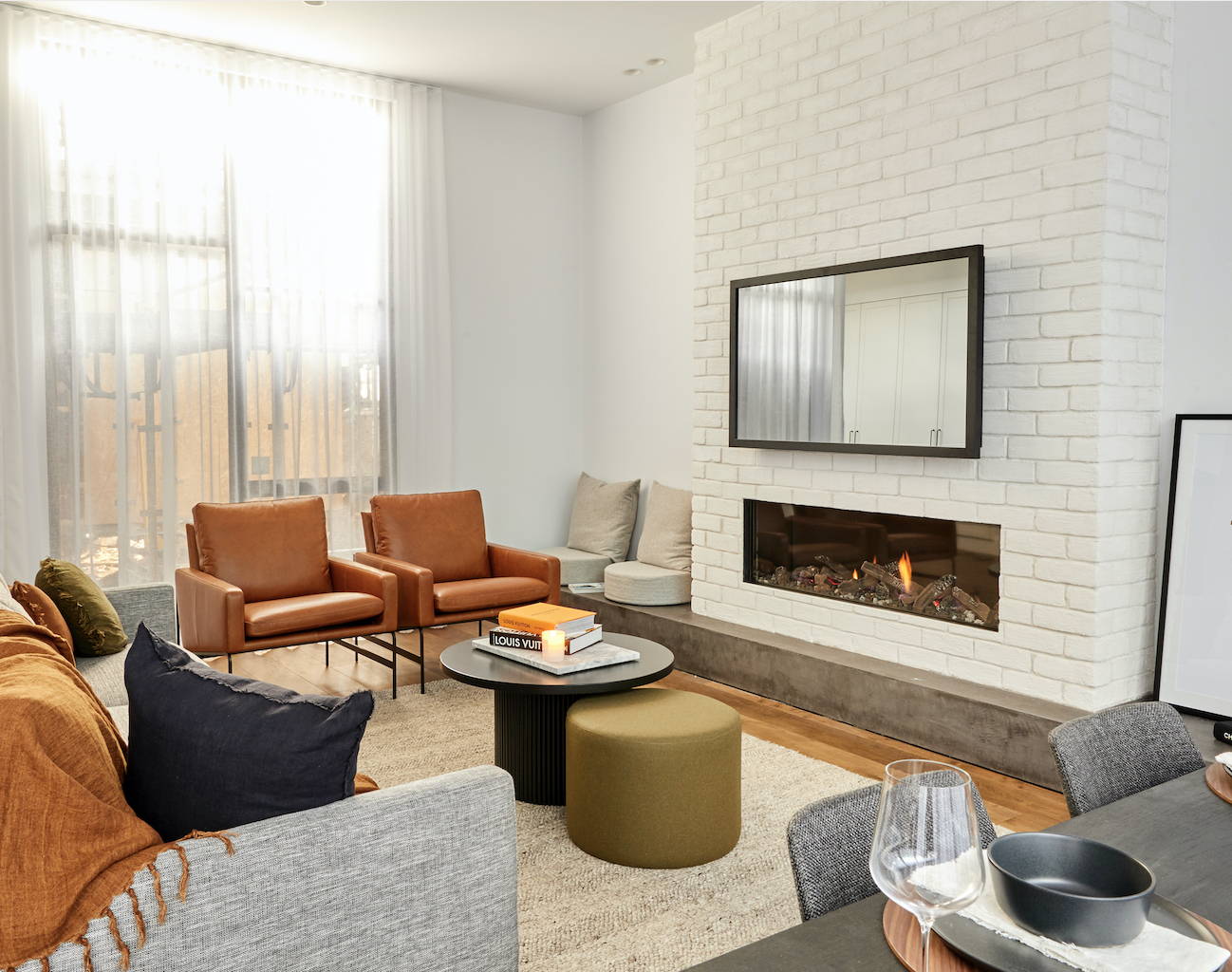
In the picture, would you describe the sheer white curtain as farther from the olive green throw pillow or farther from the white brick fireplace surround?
the white brick fireplace surround

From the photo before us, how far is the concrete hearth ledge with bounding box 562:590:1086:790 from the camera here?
11.1 feet

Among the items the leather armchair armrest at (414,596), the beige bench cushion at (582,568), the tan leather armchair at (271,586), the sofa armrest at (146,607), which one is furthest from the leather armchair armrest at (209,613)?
the beige bench cushion at (582,568)

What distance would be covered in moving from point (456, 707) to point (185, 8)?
3484 mm

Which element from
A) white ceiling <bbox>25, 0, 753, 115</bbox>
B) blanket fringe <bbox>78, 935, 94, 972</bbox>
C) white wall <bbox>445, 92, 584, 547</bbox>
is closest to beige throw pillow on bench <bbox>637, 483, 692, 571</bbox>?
white wall <bbox>445, 92, 584, 547</bbox>

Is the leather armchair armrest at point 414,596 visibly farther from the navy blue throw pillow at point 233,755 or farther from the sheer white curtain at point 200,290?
the navy blue throw pillow at point 233,755

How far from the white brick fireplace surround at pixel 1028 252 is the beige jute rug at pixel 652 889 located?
0.93 m

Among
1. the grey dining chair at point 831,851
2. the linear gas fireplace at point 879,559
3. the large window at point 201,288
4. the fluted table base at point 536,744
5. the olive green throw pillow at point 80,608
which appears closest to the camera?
the grey dining chair at point 831,851

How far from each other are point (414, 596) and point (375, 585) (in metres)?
0.18

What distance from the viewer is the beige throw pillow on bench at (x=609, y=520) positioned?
605cm

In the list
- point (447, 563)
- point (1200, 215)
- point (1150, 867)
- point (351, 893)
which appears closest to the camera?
point (1150, 867)

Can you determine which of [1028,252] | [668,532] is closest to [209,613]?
[668,532]

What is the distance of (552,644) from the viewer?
323cm

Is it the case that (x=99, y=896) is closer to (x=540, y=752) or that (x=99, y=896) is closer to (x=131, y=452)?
(x=540, y=752)

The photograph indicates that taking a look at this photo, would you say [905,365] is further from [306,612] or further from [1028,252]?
[306,612]
